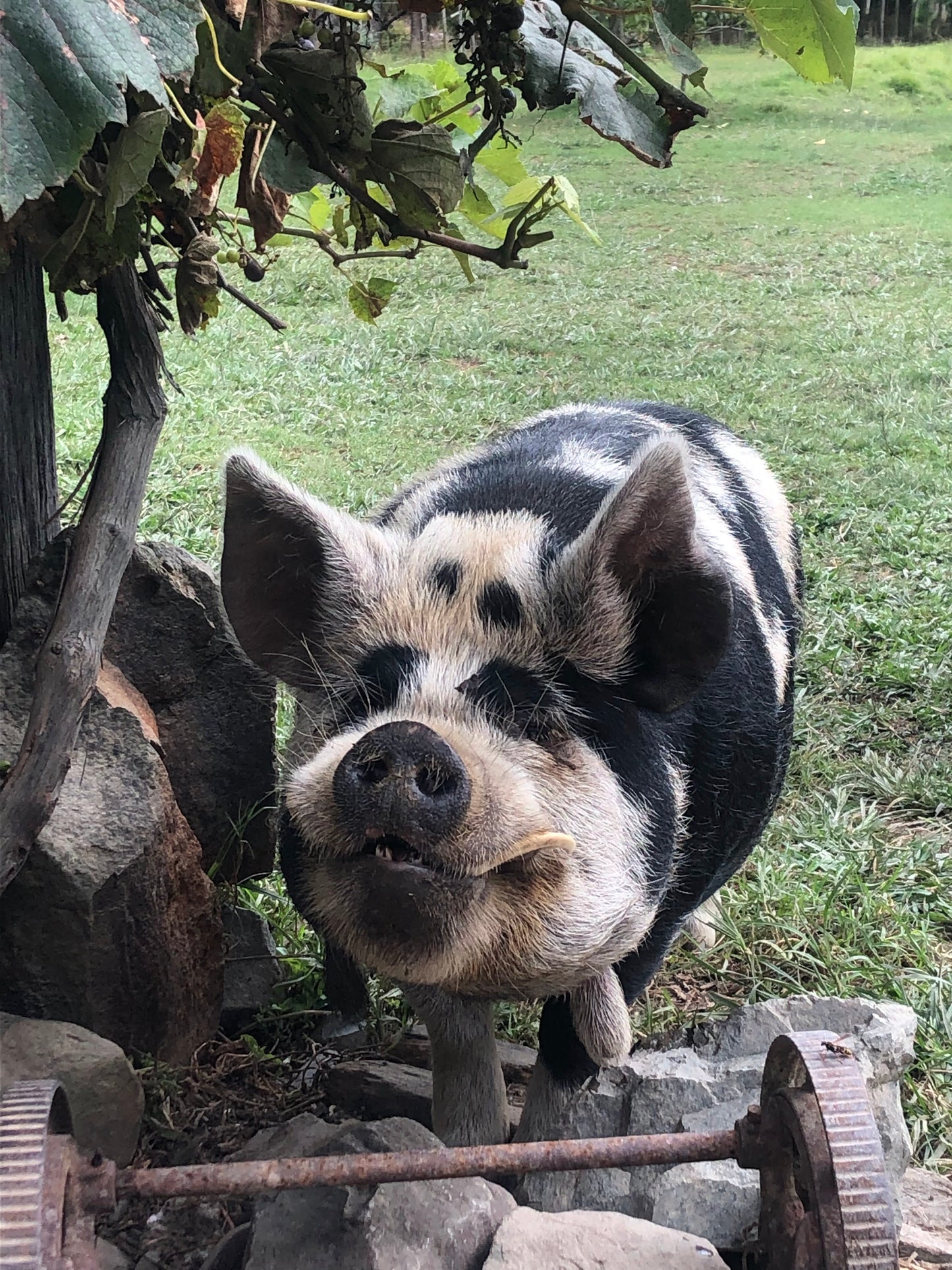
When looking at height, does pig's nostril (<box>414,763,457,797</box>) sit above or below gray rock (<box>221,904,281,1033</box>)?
above

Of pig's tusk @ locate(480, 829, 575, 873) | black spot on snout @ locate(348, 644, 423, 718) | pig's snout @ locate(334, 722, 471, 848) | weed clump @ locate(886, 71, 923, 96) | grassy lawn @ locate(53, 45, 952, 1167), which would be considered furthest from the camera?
weed clump @ locate(886, 71, 923, 96)

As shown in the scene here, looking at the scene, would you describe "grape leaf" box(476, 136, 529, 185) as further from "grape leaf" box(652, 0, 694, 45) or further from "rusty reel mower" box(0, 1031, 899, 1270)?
"rusty reel mower" box(0, 1031, 899, 1270)

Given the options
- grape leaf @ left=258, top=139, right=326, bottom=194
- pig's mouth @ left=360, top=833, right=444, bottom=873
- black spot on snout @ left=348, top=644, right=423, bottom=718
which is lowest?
pig's mouth @ left=360, top=833, right=444, bottom=873

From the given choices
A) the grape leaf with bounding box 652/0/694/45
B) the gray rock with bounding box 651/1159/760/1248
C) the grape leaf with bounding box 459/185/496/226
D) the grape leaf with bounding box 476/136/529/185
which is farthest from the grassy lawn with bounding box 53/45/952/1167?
the gray rock with bounding box 651/1159/760/1248

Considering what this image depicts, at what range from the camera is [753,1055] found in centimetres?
272

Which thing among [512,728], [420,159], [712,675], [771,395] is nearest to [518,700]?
[512,728]

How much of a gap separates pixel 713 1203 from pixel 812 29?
2.10m

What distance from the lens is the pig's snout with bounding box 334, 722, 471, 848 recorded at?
Result: 178 centimetres

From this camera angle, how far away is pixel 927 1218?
249 centimetres

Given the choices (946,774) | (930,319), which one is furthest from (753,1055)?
(930,319)

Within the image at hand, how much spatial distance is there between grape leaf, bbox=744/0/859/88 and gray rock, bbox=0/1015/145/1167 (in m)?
2.32

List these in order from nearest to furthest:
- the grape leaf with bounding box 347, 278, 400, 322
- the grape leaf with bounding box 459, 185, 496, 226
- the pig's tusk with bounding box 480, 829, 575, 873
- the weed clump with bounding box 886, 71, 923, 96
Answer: the pig's tusk with bounding box 480, 829, 575, 873 → the grape leaf with bounding box 459, 185, 496, 226 → the grape leaf with bounding box 347, 278, 400, 322 → the weed clump with bounding box 886, 71, 923, 96

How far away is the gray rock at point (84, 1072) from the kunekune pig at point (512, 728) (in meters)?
0.61

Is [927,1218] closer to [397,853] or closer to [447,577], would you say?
[397,853]
